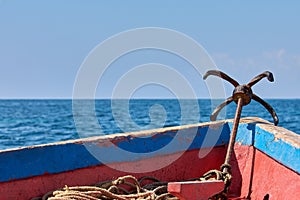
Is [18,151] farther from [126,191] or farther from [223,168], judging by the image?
[223,168]

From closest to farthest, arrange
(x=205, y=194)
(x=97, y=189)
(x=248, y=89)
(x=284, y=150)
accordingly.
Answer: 1. (x=205, y=194)
2. (x=97, y=189)
3. (x=284, y=150)
4. (x=248, y=89)

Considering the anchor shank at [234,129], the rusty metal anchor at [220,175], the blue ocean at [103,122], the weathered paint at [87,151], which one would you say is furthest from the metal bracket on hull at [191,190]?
the blue ocean at [103,122]

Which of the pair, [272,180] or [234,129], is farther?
[234,129]

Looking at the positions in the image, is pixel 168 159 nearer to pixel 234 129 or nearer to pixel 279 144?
pixel 234 129

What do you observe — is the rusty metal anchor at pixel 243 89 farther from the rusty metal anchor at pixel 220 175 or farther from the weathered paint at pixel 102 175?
the weathered paint at pixel 102 175

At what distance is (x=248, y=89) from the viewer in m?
2.76

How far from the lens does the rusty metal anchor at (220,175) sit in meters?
2.07

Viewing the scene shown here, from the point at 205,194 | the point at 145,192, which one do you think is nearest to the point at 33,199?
the point at 145,192

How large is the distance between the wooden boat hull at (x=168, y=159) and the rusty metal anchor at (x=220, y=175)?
0.41 ft

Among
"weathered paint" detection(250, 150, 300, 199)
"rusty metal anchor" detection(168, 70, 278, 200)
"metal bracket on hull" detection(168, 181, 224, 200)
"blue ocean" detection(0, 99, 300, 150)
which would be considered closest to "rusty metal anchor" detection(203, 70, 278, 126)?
"rusty metal anchor" detection(168, 70, 278, 200)

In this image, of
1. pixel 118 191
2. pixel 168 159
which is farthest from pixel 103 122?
pixel 118 191

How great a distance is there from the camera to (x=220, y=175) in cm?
244

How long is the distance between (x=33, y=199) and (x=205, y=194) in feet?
2.64

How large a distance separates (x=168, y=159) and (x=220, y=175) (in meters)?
0.40
